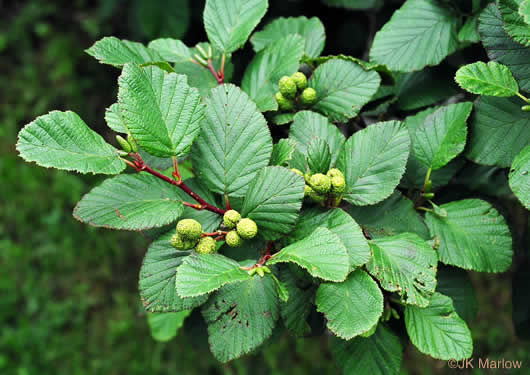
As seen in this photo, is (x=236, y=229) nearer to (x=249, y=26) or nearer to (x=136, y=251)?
(x=249, y=26)

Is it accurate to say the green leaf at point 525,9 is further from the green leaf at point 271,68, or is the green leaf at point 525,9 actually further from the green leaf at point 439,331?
the green leaf at point 439,331

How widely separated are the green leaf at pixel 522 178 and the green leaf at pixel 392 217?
0.24m

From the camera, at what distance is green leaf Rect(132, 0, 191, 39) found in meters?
2.67

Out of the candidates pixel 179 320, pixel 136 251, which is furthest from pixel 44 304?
pixel 179 320

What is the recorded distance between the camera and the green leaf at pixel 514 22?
1.08m

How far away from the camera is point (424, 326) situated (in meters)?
1.16

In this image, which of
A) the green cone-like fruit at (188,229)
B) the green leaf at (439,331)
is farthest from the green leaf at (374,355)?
the green cone-like fruit at (188,229)

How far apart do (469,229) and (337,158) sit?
1.24 feet

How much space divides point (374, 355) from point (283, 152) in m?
0.57

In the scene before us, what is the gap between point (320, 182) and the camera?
109cm

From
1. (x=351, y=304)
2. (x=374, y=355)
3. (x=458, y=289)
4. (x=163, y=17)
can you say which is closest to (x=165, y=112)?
(x=351, y=304)

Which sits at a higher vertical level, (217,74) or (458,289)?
(217,74)

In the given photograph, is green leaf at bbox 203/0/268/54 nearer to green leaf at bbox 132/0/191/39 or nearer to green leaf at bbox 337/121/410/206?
green leaf at bbox 337/121/410/206

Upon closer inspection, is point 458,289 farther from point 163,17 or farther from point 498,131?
point 163,17
